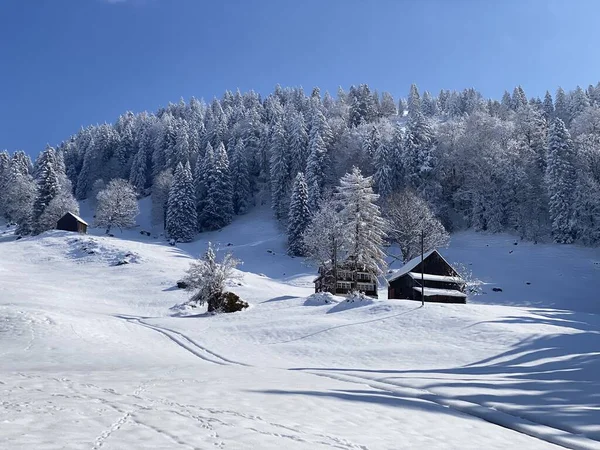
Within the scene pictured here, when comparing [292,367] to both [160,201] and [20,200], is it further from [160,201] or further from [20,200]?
[20,200]

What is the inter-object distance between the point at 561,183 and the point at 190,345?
57898 mm

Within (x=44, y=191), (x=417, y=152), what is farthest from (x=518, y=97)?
(x=44, y=191)

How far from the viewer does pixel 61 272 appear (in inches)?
2272

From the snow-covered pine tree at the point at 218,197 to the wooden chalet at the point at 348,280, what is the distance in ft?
141

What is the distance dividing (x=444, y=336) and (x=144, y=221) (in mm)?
89110

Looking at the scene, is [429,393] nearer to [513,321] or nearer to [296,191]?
[513,321]

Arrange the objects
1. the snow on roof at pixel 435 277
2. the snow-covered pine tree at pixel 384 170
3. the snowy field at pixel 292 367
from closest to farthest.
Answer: the snowy field at pixel 292 367
the snow on roof at pixel 435 277
the snow-covered pine tree at pixel 384 170

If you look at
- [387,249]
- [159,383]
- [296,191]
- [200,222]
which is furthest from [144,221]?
[159,383]

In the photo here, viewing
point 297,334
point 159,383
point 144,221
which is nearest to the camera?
→ point 159,383

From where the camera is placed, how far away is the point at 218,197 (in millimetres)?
89812

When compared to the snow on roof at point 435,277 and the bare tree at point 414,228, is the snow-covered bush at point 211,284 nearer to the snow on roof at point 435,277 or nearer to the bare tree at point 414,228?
the snow on roof at point 435,277

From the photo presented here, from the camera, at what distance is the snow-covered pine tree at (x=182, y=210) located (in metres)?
83.1

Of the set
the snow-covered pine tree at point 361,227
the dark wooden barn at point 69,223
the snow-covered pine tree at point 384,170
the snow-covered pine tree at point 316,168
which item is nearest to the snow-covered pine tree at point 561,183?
the snow-covered pine tree at point 384,170

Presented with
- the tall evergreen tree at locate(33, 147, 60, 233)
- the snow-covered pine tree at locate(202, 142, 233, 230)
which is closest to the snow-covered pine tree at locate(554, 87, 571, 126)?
the snow-covered pine tree at locate(202, 142, 233, 230)
